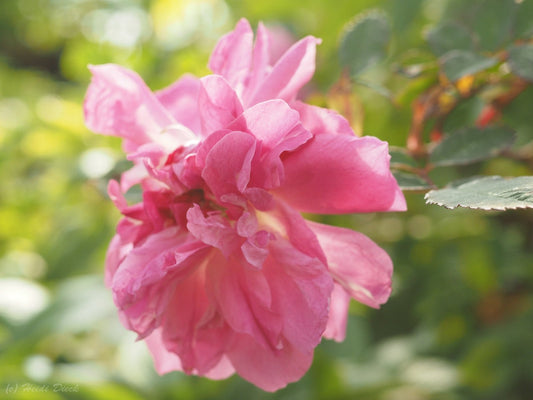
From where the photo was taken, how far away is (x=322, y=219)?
868 millimetres

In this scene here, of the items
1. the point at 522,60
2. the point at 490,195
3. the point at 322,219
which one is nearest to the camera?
the point at 490,195

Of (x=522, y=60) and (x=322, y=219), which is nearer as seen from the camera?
(x=522, y=60)

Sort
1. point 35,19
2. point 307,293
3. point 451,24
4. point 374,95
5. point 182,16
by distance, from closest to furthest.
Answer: point 307,293
point 451,24
point 374,95
point 182,16
point 35,19

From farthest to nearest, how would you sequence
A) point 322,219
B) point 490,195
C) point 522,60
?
point 322,219 → point 522,60 → point 490,195

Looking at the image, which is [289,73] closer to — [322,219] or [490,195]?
[490,195]

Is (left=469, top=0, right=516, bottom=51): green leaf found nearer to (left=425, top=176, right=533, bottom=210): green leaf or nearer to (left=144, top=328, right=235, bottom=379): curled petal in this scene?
(left=425, top=176, right=533, bottom=210): green leaf

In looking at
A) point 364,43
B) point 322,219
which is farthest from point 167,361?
point 322,219

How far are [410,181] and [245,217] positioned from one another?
0.13 metres

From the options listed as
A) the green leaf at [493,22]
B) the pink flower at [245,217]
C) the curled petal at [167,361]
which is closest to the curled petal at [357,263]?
the pink flower at [245,217]

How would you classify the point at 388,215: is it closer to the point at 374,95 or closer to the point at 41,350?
the point at 374,95

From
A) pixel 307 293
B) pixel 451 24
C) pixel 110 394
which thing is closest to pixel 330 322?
pixel 307 293

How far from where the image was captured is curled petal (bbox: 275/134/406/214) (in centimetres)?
33

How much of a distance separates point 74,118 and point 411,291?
62 cm

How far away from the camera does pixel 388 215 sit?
0.99 m
